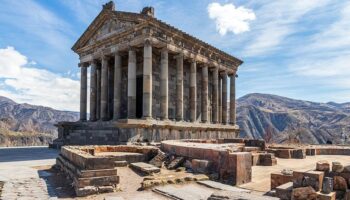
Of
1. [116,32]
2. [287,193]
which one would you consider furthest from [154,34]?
[287,193]

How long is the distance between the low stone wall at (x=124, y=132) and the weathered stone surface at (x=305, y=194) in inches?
568

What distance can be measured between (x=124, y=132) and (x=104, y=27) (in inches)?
448

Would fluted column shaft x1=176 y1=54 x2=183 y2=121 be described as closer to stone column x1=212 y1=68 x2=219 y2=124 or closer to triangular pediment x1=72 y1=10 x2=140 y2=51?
triangular pediment x1=72 y1=10 x2=140 y2=51

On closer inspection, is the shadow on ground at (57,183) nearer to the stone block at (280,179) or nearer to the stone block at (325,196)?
the stone block at (280,179)

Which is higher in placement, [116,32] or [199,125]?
[116,32]

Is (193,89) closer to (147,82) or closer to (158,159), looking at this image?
(147,82)

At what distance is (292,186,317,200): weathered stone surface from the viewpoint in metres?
5.54

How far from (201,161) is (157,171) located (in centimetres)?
141

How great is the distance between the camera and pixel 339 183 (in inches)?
240

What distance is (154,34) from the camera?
73.0 feet

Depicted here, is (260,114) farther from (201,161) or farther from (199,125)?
(201,161)

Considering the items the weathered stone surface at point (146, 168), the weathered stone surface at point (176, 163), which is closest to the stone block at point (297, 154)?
the weathered stone surface at point (176, 163)

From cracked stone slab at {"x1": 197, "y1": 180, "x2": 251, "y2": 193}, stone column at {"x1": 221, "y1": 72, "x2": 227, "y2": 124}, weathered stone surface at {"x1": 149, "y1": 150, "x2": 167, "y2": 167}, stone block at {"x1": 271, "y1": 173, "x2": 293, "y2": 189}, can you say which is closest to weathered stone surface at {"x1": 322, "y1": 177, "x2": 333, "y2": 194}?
stone block at {"x1": 271, "y1": 173, "x2": 293, "y2": 189}

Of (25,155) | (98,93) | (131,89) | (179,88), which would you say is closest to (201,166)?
(25,155)
